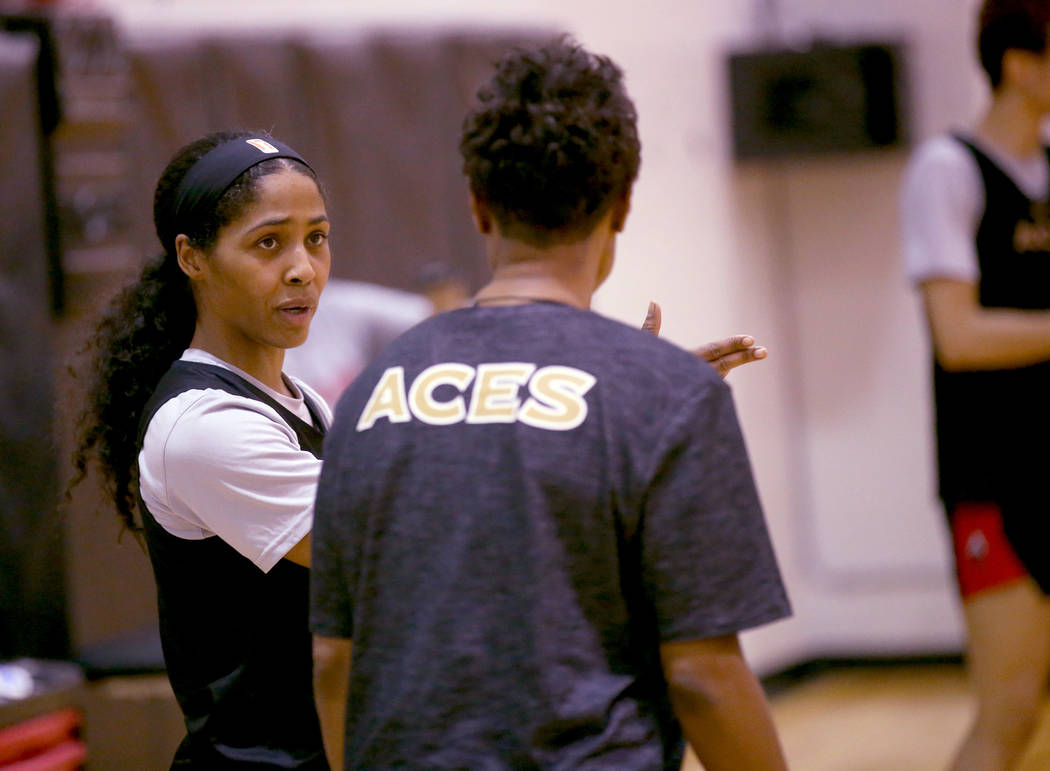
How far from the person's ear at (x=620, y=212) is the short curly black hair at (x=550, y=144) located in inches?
0.4

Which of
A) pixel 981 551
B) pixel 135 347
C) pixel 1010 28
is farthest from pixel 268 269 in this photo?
pixel 1010 28

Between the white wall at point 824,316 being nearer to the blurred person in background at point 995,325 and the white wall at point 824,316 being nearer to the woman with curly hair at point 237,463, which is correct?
the blurred person in background at point 995,325

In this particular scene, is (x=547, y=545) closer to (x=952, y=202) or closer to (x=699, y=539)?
(x=699, y=539)

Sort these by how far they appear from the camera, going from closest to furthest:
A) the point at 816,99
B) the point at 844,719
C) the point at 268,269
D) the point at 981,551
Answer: the point at 268,269
the point at 981,551
the point at 844,719
the point at 816,99

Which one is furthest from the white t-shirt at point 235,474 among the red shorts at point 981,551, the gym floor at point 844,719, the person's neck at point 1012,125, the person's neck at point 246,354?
the person's neck at point 1012,125

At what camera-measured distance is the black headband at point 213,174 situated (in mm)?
1537

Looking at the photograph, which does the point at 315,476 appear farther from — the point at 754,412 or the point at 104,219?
the point at 754,412

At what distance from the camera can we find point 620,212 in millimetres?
1324

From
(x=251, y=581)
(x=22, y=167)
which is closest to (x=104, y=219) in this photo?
(x=22, y=167)

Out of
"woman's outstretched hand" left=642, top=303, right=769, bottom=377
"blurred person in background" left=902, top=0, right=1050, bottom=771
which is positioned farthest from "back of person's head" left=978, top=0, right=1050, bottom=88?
"woman's outstretched hand" left=642, top=303, right=769, bottom=377

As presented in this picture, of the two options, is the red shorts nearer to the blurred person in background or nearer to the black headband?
the blurred person in background

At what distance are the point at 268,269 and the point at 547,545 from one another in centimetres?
57

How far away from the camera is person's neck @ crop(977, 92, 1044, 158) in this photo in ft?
8.39

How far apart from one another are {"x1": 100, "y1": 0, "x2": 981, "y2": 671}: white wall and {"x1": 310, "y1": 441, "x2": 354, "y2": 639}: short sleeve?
Result: 356 centimetres
